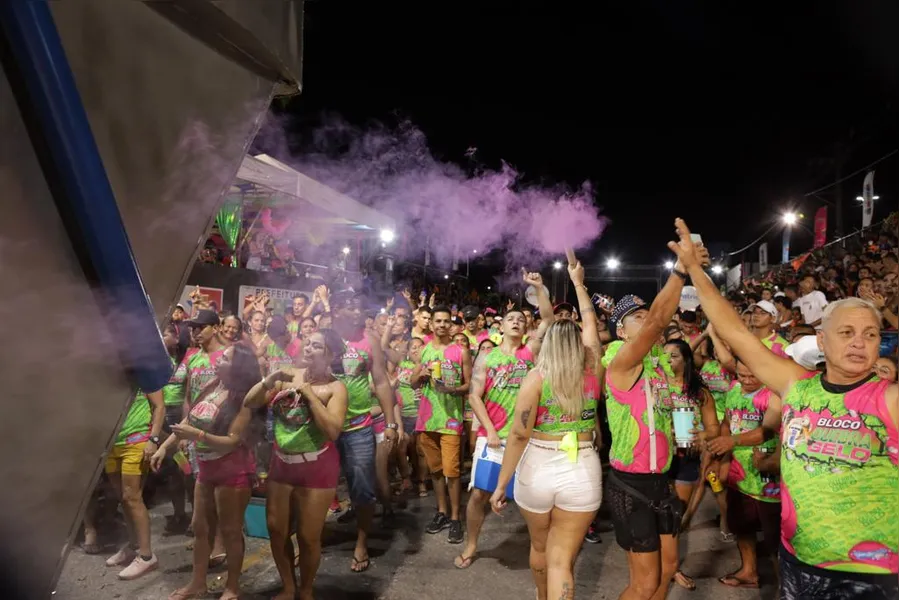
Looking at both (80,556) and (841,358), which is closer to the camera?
Answer: (841,358)

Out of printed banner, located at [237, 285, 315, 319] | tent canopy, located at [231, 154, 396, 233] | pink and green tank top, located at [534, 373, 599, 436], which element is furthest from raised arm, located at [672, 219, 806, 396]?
printed banner, located at [237, 285, 315, 319]

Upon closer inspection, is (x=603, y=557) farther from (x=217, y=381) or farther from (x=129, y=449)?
(x=129, y=449)

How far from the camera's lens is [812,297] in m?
11.7

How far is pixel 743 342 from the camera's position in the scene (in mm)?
3096

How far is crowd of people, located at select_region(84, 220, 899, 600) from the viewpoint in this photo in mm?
2715

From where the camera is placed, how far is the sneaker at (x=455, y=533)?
6.48 meters

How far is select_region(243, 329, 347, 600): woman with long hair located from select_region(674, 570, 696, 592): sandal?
11.0 feet

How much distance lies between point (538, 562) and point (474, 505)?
5.35 ft

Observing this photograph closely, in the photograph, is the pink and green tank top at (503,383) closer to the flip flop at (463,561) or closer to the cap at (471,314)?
the flip flop at (463,561)

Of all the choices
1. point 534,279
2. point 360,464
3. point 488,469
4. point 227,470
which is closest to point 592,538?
point 488,469

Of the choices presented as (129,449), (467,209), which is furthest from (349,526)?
(467,209)

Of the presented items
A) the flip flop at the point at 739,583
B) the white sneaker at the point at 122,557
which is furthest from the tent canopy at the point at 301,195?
the flip flop at the point at 739,583

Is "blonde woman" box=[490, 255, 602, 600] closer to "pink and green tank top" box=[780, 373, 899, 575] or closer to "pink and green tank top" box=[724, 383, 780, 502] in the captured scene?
"pink and green tank top" box=[780, 373, 899, 575]

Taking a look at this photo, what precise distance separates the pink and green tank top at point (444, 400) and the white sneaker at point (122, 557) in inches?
128
